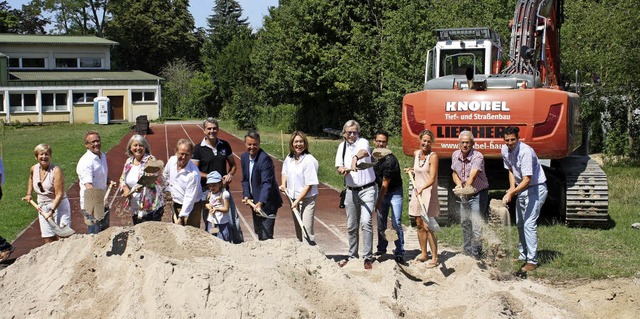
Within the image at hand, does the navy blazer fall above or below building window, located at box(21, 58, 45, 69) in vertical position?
below

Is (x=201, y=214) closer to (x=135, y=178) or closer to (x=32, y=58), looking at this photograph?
(x=135, y=178)

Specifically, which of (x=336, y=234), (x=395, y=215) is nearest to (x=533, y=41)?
(x=336, y=234)

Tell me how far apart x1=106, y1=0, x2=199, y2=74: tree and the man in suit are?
238ft

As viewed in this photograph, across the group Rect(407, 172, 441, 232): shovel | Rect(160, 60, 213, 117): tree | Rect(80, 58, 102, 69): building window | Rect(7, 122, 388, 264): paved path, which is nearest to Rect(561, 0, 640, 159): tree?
Rect(7, 122, 388, 264): paved path

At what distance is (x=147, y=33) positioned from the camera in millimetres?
80062

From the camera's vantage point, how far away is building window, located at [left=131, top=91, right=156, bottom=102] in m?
59.2

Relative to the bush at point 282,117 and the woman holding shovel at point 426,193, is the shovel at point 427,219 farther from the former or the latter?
the bush at point 282,117

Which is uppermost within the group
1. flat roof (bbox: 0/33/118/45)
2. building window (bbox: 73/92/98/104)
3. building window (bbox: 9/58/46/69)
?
flat roof (bbox: 0/33/118/45)

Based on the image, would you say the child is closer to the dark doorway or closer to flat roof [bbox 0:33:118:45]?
the dark doorway

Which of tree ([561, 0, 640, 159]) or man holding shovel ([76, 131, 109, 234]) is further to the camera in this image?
tree ([561, 0, 640, 159])

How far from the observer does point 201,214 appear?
9242 mm

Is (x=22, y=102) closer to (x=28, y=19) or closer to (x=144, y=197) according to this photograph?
(x=28, y=19)

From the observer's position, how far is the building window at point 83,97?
188 ft

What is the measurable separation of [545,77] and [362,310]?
7.94 m
